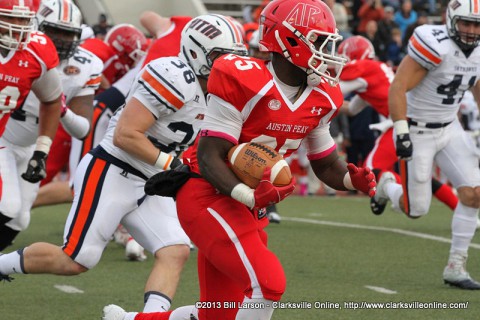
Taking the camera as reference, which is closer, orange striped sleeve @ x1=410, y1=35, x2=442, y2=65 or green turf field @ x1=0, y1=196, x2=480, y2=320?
green turf field @ x1=0, y1=196, x2=480, y2=320

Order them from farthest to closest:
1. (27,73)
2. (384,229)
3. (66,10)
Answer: (384,229) → (66,10) → (27,73)

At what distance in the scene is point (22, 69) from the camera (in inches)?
214

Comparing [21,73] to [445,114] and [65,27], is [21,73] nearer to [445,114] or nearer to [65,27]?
[65,27]

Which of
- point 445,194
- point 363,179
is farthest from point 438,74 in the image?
point 363,179

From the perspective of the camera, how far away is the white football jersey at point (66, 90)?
621cm

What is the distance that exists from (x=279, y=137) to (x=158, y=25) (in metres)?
5.24

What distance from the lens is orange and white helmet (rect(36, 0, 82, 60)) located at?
633 centimetres

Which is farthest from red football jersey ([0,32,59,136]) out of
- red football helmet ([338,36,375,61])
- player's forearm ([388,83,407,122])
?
red football helmet ([338,36,375,61])

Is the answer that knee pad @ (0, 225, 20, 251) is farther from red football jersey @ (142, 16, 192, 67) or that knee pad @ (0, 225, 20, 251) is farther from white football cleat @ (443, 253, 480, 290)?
white football cleat @ (443, 253, 480, 290)

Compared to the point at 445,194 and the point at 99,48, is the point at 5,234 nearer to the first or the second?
the point at 99,48

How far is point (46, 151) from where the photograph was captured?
5645 millimetres

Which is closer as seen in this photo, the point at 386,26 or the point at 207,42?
the point at 207,42

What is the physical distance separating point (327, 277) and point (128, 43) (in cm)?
315

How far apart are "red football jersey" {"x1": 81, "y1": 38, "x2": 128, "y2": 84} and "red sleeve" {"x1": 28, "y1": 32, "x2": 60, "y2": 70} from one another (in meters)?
3.08
